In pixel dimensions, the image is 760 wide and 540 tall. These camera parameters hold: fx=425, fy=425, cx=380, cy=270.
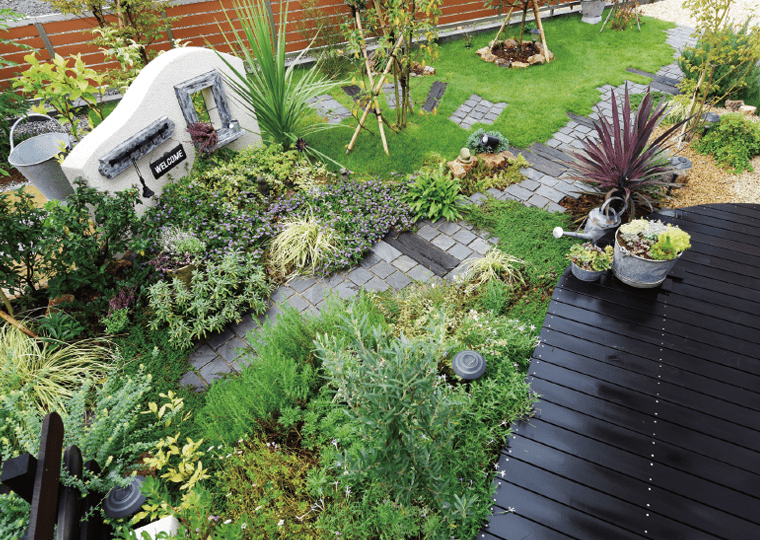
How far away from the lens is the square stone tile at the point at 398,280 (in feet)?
13.7

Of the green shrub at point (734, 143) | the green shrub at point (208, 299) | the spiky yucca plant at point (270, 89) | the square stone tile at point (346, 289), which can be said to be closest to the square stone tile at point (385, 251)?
the square stone tile at point (346, 289)

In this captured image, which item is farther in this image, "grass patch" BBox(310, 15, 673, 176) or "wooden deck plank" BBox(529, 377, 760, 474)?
"grass patch" BBox(310, 15, 673, 176)

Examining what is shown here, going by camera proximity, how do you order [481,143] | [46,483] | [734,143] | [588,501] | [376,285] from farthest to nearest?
1. [481,143]
2. [734,143]
3. [376,285]
4. [588,501]
5. [46,483]

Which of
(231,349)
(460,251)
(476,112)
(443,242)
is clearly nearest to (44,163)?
(231,349)

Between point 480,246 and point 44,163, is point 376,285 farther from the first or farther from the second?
point 44,163

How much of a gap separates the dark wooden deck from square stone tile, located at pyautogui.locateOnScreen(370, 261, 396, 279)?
166cm

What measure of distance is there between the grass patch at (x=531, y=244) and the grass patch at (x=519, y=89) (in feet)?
4.09

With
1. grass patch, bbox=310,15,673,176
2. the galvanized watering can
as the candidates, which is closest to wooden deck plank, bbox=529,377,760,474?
the galvanized watering can

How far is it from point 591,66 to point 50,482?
354 inches

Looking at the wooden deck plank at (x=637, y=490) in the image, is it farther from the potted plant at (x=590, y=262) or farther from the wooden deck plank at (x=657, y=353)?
the potted plant at (x=590, y=262)

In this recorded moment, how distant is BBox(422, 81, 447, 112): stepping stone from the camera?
672 cm

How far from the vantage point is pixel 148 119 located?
4.21 metres

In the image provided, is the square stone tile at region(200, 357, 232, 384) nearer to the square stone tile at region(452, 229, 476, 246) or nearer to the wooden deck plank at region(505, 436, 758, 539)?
the wooden deck plank at region(505, 436, 758, 539)

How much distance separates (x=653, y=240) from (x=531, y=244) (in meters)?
1.40
